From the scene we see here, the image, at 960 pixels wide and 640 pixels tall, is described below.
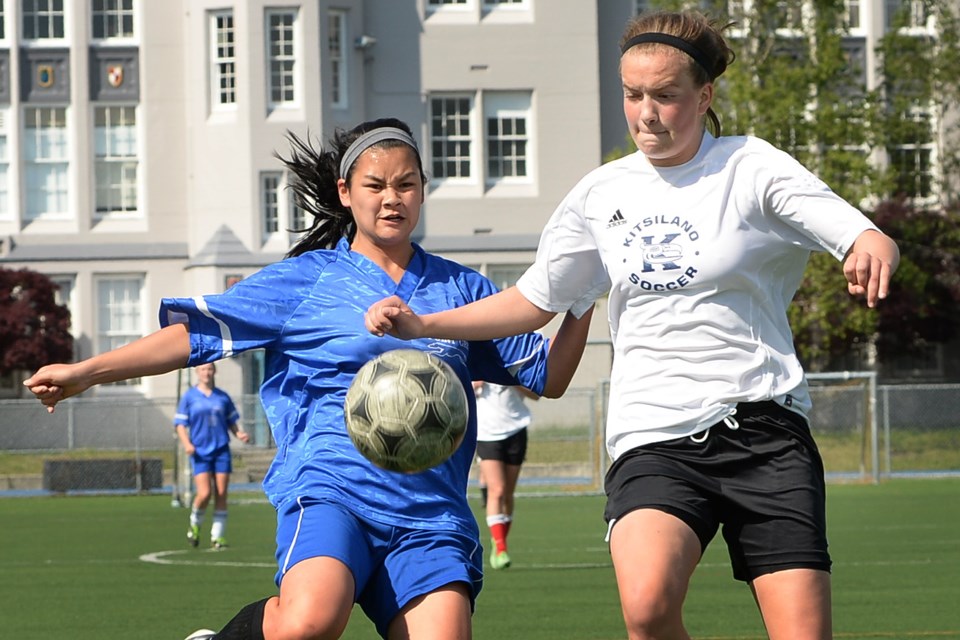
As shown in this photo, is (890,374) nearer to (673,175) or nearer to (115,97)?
(115,97)

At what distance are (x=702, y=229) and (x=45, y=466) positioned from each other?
23.3m

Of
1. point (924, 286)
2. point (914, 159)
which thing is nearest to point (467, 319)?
point (924, 286)

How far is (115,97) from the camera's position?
124 ft

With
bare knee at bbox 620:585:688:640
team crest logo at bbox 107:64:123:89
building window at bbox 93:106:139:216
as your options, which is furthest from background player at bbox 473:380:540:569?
team crest logo at bbox 107:64:123:89

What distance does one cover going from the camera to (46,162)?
38.1m

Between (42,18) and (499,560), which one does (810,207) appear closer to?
(499,560)

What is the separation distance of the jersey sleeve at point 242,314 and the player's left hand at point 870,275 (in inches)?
71.0

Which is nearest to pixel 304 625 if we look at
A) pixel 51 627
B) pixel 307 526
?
pixel 307 526

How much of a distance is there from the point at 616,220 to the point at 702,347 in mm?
475

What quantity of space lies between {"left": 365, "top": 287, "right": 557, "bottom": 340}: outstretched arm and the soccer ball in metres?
0.10

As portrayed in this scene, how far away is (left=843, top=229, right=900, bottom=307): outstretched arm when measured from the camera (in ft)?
14.4

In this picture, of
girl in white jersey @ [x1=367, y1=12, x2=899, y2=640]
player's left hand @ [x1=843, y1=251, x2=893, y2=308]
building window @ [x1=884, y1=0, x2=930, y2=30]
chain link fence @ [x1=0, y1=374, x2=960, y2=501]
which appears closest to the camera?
player's left hand @ [x1=843, y1=251, x2=893, y2=308]

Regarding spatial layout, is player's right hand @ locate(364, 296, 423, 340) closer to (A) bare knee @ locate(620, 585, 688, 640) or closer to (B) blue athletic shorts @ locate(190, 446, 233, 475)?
(A) bare knee @ locate(620, 585, 688, 640)

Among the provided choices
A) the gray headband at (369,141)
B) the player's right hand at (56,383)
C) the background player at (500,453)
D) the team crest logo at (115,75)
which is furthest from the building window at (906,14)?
the player's right hand at (56,383)
